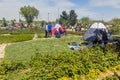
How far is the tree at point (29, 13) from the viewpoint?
8881 cm

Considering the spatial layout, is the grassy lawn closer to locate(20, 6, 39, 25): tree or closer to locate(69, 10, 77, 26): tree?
locate(69, 10, 77, 26): tree

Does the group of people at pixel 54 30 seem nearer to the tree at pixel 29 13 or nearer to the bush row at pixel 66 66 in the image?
the bush row at pixel 66 66

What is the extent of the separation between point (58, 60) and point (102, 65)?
161cm

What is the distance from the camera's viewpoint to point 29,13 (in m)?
89.9

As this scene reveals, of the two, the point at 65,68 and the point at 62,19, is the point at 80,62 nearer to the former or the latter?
the point at 65,68

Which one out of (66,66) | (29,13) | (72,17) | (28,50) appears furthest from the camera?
(29,13)

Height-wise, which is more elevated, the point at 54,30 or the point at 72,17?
the point at 72,17

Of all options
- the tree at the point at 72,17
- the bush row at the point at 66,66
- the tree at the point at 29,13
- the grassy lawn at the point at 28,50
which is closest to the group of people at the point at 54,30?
the grassy lawn at the point at 28,50

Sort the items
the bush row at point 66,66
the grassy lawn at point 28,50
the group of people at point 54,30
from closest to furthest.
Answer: the bush row at point 66,66 → the grassy lawn at point 28,50 → the group of people at point 54,30

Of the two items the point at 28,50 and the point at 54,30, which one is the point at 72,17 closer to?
the point at 54,30

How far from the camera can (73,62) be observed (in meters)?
10.1

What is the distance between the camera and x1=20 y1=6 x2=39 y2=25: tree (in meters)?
88.8

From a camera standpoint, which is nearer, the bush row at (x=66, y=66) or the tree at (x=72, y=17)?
the bush row at (x=66, y=66)

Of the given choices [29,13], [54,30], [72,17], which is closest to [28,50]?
[54,30]
